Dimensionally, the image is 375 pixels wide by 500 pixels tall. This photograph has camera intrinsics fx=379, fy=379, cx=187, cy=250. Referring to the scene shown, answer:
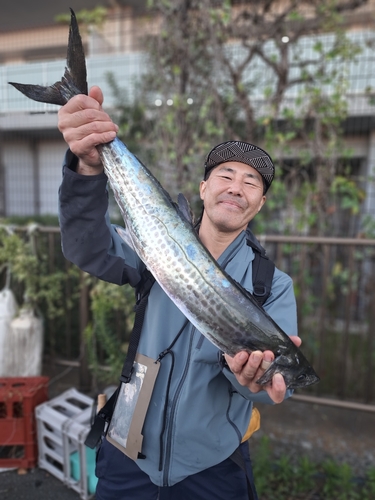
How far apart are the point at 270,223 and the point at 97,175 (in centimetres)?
390

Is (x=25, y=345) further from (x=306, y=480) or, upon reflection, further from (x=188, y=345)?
(x=306, y=480)

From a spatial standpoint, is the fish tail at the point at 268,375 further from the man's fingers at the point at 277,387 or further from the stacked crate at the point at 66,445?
the stacked crate at the point at 66,445

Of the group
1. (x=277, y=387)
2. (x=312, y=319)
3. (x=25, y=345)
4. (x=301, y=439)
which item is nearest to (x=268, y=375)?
(x=277, y=387)

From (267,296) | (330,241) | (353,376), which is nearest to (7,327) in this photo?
(267,296)

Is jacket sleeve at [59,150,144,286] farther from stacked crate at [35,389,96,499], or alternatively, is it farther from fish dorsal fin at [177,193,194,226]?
stacked crate at [35,389,96,499]

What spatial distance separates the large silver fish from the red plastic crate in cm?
219

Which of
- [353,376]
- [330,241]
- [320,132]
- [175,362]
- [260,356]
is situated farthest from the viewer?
[320,132]

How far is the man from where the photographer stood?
1.60 meters

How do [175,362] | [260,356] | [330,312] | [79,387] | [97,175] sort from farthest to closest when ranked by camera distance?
[330,312], [79,387], [175,362], [97,175], [260,356]

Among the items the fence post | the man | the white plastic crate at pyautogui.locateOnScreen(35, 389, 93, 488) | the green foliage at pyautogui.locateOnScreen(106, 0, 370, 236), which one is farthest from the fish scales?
the green foliage at pyautogui.locateOnScreen(106, 0, 370, 236)

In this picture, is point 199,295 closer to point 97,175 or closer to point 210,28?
point 97,175

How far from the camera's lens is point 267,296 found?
5.67ft

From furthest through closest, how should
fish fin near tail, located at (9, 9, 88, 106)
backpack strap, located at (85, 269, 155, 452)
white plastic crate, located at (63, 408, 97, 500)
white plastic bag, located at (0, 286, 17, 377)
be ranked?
white plastic bag, located at (0, 286, 17, 377) < white plastic crate, located at (63, 408, 97, 500) < backpack strap, located at (85, 269, 155, 452) < fish fin near tail, located at (9, 9, 88, 106)

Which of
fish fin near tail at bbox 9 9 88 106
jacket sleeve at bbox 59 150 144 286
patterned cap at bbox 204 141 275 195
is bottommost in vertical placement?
jacket sleeve at bbox 59 150 144 286
